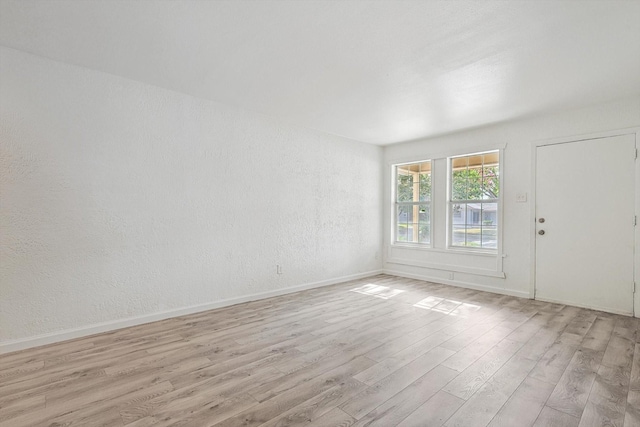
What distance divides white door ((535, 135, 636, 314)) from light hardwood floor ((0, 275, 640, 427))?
42 cm

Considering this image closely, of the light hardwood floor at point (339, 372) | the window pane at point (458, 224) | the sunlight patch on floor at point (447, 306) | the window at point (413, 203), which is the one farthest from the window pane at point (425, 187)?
the light hardwood floor at point (339, 372)

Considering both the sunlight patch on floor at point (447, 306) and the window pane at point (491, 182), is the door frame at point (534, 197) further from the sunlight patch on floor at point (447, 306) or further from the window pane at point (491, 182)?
the sunlight patch on floor at point (447, 306)

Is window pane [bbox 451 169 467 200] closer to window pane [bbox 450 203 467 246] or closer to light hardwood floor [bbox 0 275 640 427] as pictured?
window pane [bbox 450 203 467 246]

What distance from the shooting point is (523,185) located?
4.60 meters

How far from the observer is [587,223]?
13.3ft

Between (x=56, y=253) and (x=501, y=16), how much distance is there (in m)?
4.20

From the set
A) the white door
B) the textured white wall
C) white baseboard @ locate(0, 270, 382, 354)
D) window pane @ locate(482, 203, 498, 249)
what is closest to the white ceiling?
the textured white wall

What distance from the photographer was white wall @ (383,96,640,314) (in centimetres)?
398

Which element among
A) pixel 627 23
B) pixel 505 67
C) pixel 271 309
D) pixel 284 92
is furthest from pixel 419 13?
pixel 271 309

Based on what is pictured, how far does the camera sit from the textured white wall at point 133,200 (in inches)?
110

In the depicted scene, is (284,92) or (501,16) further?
(284,92)

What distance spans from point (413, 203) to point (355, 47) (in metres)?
3.92

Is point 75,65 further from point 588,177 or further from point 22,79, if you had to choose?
point 588,177

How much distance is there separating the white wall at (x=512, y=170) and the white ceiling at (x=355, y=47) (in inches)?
14.0
